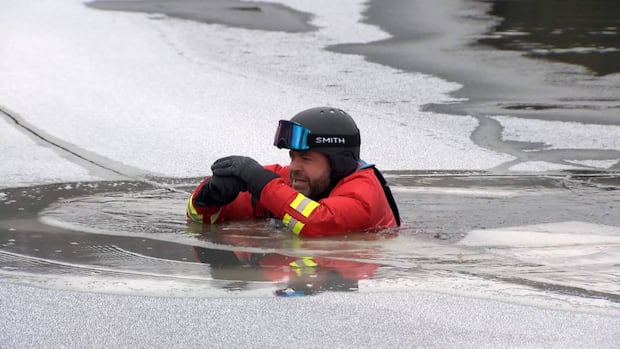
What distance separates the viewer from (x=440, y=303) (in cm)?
437

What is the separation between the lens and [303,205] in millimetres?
6008

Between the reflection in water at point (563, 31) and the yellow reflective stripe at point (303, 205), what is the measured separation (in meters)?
6.69

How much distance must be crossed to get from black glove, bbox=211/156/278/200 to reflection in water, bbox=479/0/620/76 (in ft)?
21.9

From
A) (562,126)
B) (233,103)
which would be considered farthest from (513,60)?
(233,103)

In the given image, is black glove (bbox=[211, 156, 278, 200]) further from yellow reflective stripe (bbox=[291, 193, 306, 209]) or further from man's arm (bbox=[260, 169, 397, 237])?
yellow reflective stripe (bbox=[291, 193, 306, 209])

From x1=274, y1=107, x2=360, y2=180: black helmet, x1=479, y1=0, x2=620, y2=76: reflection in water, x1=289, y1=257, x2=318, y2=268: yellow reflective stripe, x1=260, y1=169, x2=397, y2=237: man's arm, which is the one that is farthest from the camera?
x1=479, y1=0, x2=620, y2=76: reflection in water

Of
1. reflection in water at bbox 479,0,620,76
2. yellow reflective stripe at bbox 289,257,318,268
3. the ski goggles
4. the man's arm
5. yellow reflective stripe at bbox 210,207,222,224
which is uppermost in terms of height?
reflection in water at bbox 479,0,620,76

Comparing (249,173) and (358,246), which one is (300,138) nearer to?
(249,173)

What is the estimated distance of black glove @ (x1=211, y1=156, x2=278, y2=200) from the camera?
20.0 ft

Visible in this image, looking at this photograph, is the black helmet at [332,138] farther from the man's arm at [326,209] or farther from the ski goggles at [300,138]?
the man's arm at [326,209]

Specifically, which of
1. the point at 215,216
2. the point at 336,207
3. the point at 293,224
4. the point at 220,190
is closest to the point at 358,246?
the point at 336,207

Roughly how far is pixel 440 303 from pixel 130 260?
158 centimetres

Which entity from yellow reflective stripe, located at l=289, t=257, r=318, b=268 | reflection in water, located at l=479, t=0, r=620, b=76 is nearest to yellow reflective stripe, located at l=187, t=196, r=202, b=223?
yellow reflective stripe, located at l=289, t=257, r=318, b=268

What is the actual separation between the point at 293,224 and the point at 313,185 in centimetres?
39
